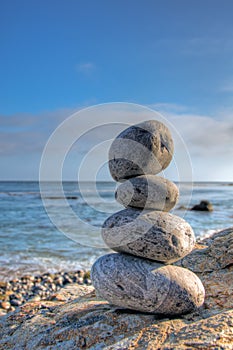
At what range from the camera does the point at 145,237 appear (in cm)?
438

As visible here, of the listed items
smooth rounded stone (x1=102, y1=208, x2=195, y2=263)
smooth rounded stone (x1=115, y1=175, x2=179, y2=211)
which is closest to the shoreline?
smooth rounded stone (x1=102, y1=208, x2=195, y2=263)

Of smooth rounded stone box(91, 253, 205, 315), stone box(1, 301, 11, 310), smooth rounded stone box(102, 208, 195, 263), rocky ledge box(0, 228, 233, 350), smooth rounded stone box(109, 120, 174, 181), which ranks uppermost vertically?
smooth rounded stone box(109, 120, 174, 181)

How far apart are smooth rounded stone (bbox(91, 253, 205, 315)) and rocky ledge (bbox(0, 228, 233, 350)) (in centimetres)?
15

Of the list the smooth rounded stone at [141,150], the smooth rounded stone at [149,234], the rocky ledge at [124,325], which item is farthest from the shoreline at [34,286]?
the smooth rounded stone at [141,150]

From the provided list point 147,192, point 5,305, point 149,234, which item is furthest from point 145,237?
point 5,305

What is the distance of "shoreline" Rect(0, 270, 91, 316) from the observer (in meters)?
9.36

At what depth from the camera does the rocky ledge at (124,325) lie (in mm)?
3680

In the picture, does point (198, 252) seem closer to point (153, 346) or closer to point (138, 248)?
point (138, 248)

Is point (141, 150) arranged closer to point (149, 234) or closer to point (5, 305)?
point (149, 234)

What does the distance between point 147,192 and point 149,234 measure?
1.88 ft

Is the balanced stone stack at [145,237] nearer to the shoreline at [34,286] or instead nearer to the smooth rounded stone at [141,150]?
the smooth rounded stone at [141,150]

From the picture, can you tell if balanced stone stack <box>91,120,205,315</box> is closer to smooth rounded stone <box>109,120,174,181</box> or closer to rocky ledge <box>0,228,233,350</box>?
smooth rounded stone <box>109,120,174,181</box>

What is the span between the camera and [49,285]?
1048 cm

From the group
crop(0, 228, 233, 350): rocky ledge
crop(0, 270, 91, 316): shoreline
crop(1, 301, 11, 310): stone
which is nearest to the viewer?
crop(0, 228, 233, 350): rocky ledge
